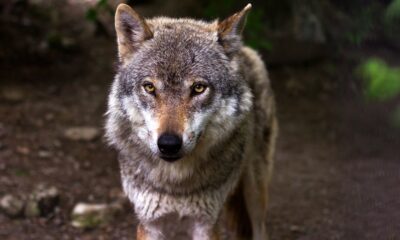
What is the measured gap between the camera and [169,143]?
343 centimetres

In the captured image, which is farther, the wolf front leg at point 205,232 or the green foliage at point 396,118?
the wolf front leg at point 205,232

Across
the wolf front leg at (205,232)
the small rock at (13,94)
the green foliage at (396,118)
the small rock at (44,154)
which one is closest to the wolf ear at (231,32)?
the wolf front leg at (205,232)

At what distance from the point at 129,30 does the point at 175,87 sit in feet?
2.02

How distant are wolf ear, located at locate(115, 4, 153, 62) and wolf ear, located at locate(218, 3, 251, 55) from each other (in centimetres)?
48

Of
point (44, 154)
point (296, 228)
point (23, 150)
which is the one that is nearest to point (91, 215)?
point (44, 154)

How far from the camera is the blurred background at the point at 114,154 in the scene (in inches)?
218

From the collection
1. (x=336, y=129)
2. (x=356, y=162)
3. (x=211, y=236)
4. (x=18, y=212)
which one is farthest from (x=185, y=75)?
(x=336, y=129)

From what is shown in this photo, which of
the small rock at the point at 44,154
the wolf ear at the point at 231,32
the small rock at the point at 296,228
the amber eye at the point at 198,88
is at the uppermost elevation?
the wolf ear at the point at 231,32

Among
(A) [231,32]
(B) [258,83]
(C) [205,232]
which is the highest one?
(A) [231,32]

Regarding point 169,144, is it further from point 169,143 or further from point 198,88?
point 198,88

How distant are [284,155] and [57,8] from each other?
14.1 ft

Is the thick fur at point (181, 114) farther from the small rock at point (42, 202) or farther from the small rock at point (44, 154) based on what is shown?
the small rock at point (44, 154)

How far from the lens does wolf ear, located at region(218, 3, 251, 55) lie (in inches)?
162

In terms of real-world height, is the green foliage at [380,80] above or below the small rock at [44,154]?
above
